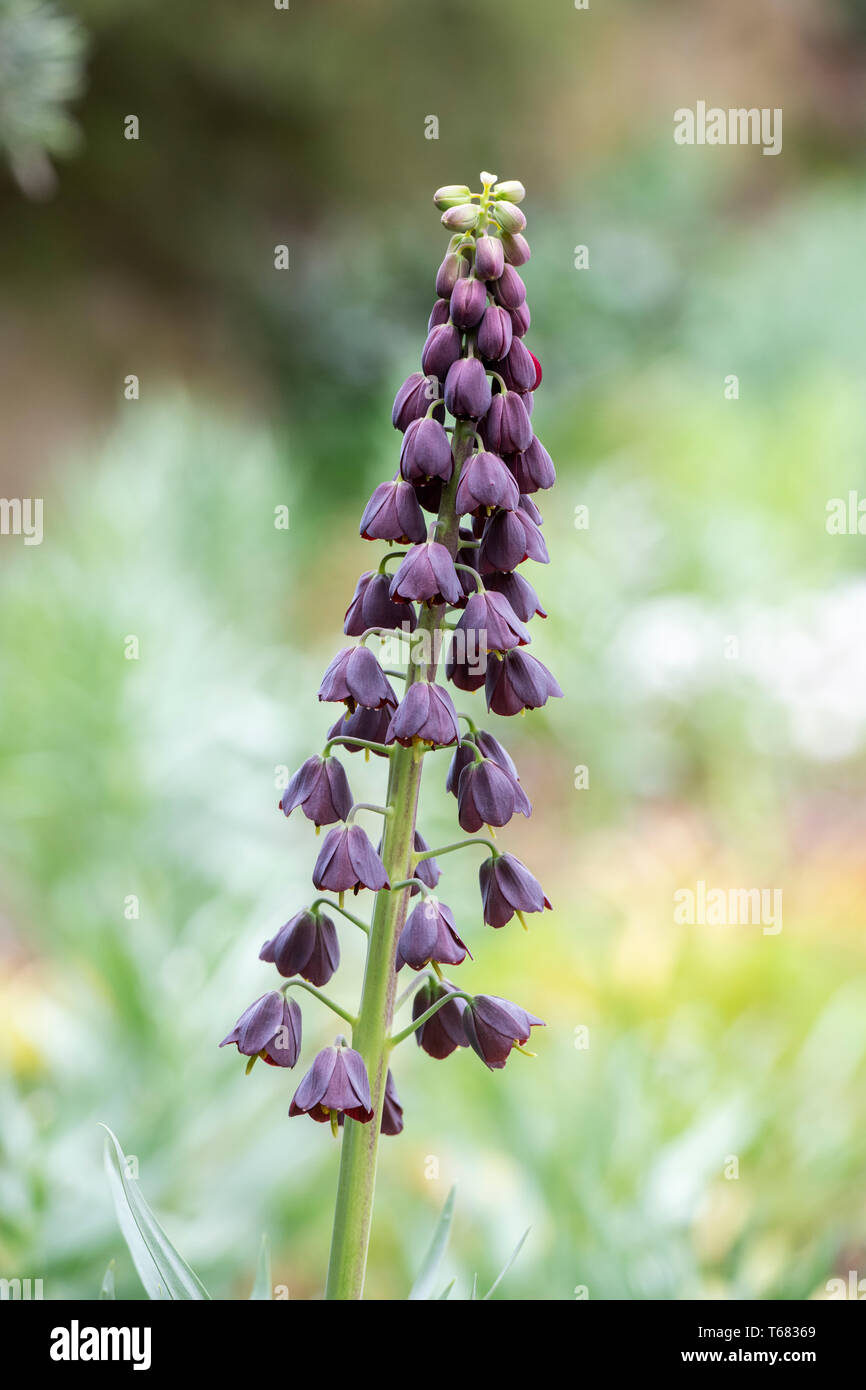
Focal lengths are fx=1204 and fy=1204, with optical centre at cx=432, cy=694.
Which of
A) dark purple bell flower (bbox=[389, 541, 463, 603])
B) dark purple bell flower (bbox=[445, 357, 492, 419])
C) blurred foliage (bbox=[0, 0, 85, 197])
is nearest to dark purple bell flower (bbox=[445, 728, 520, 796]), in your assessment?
dark purple bell flower (bbox=[389, 541, 463, 603])

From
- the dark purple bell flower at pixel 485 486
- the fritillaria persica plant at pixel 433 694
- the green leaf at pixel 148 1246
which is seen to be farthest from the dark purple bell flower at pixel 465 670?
the green leaf at pixel 148 1246

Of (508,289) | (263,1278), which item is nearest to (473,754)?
(508,289)

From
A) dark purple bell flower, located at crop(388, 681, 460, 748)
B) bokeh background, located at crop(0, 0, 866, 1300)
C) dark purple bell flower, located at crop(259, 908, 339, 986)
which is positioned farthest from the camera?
bokeh background, located at crop(0, 0, 866, 1300)

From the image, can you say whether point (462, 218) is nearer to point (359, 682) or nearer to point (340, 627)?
point (359, 682)

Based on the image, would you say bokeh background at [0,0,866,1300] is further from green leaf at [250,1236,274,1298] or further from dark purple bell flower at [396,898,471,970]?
dark purple bell flower at [396,898,471,970]

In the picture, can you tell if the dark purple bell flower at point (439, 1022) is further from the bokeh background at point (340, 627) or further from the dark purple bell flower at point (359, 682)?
the bokeh background at point (340, 627)
